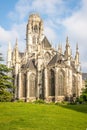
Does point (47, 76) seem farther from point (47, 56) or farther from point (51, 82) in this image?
point (47, 56)

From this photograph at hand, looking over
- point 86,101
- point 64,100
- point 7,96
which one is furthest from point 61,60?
point 7,96

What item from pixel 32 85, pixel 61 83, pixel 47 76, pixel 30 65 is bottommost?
pixel 32 85

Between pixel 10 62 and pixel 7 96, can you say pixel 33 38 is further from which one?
pixel 7 96

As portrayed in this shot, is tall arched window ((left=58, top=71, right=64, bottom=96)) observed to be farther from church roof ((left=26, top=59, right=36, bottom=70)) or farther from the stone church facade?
church roof ((left=26, top=59, right=36, bottom=70))

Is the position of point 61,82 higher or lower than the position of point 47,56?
lower

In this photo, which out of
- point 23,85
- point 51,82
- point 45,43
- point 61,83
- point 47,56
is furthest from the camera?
point 45,43

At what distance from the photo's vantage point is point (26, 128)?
19703 millimetres

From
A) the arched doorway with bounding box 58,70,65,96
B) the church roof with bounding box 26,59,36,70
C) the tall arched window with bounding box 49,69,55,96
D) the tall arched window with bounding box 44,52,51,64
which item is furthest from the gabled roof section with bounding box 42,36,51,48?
the arched doorway with bounding box 58,70,65,96

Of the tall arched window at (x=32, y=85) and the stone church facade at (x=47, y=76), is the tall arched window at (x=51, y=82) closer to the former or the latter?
the stone church facade at (x=47, y=76)

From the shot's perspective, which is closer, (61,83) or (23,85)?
(61,83)

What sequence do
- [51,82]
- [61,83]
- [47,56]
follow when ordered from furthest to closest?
[47,56], [51,82], [61,83]

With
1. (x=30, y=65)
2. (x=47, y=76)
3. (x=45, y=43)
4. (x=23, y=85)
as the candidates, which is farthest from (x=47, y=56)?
(x=23, y=85)

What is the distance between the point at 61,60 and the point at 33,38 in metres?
31.2

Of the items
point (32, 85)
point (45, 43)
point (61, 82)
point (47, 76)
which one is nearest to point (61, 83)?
point (61, 82)
